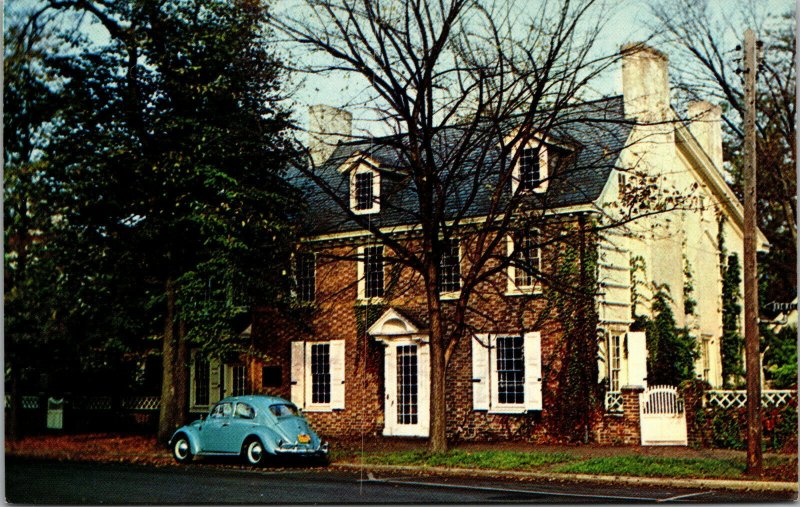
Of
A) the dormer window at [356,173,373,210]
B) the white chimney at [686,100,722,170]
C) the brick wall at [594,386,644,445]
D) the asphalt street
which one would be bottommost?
the asphalt street

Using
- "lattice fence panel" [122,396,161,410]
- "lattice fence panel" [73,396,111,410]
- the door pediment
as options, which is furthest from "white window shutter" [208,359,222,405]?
the door pediment

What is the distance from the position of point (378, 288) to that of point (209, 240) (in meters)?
3.22

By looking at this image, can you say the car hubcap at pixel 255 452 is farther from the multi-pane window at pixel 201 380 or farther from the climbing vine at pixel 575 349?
the climbing vine at pixel 575 349

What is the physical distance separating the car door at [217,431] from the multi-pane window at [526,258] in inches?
205

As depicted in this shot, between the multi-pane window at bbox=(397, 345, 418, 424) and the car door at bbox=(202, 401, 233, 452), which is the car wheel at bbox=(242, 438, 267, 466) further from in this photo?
the multi-pane window at bbox=(397, 345, 418, 424)

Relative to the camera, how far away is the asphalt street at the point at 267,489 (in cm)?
1269

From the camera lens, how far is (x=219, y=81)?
1612cm

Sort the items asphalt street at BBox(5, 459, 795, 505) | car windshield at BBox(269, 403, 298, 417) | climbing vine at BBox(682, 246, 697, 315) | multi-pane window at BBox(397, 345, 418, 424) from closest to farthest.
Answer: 1. asphalt street at BBox(5, 459, 795, 505)
2. car windshield at BBox(269, 403, 298, 417)
3. multi-pane window at BBox(397, 345, 418, 424)
4. climbing vine at BBox(682, 246, 697, 315)

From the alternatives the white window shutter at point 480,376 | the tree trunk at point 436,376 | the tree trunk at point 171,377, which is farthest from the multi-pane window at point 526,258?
the tree trunk at point 171,377

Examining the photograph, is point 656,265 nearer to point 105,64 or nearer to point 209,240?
point 209,240

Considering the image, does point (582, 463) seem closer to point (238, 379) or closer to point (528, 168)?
point (528, 168)

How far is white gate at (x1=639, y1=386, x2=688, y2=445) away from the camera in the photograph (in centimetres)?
1711

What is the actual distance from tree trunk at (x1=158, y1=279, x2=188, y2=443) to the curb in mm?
2497

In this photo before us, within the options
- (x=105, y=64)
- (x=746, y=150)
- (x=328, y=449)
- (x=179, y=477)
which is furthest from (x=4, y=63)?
(x=746, y=150)
